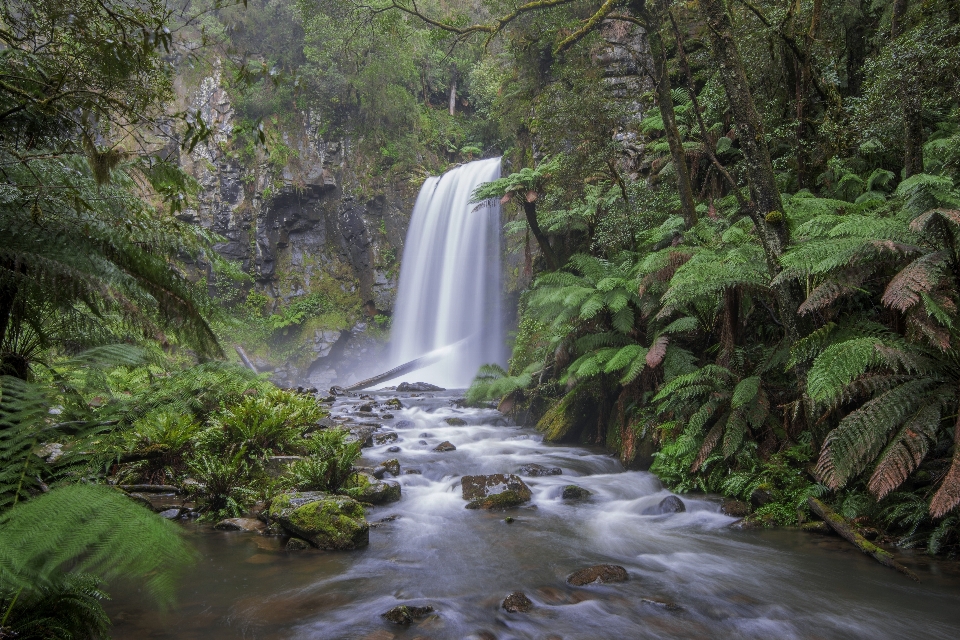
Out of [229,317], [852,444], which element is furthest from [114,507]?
[852,444]

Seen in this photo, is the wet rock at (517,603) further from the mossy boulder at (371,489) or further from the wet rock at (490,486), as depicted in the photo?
the mossy boulder at (371,489)

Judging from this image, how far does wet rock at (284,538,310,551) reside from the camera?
4707 mm

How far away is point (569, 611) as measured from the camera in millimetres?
3658

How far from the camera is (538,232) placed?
34.5 ft

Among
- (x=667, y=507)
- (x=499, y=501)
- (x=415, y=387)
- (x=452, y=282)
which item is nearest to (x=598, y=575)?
(x=667, y=507)

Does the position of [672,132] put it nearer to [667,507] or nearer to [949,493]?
[667,507]

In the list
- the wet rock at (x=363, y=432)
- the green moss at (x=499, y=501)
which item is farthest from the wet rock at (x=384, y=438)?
the green moss at (x=499, y=501)

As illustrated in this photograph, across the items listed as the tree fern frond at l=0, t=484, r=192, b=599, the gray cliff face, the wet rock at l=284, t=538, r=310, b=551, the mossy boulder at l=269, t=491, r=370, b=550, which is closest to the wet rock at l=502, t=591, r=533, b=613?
the mossy boulder at l=269, t=491, r=370, b=550

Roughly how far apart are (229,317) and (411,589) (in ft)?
8.43

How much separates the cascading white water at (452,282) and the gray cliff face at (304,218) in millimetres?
1461

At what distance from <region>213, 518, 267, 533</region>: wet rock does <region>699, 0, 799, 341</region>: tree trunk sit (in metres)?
5.48

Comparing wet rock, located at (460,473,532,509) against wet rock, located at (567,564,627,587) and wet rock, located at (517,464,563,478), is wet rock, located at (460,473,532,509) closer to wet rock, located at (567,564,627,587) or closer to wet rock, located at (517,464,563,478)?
wet rock, located at (517,464,563,478)

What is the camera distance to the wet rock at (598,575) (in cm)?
407

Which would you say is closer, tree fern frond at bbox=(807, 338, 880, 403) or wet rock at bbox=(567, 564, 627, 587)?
tree fern frond at bbox=(807, 338, 880, 403)
